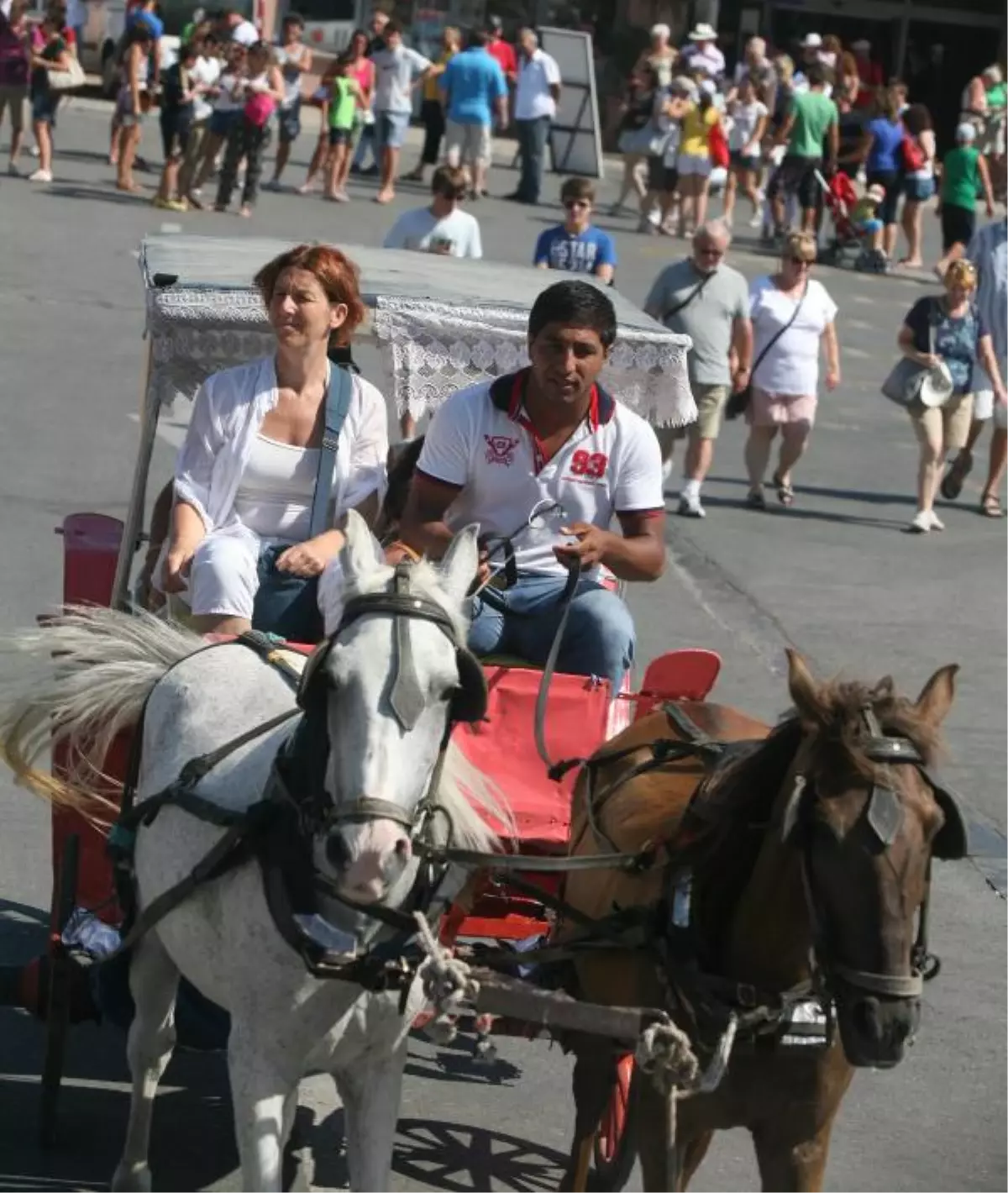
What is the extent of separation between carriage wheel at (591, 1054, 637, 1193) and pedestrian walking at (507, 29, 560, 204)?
79.1 feet

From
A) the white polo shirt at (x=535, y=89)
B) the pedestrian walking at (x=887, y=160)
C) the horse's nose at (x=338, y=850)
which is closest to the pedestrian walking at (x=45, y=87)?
the white polo shirt at (x=535, y=89)

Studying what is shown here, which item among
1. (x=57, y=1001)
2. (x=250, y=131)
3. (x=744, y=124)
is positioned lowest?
(x=57, y=1001)

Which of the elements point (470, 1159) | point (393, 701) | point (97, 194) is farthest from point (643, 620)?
point (97, 194)

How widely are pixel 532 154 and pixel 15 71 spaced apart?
6.89 metres

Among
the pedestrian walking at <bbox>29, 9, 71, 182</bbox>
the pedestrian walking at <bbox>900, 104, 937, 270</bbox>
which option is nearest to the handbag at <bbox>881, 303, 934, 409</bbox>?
the pedestrian walking at <bbox>900, 104, 937, 270</bbox>

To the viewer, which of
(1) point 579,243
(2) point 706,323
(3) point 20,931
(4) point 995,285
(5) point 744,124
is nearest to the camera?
(3) point 20,931

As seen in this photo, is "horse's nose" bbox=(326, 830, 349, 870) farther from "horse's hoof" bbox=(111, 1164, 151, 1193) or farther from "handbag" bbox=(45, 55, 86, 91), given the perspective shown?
"handbag" bbox=(45, 55, 86, 91)

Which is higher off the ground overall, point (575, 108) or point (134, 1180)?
point (575, 108)

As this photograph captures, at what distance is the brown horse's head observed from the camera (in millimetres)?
4199

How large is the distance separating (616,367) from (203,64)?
20067 millimetres

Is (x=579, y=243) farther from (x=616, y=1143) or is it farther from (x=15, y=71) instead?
(x=15, y=71)

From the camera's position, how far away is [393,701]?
437 cm

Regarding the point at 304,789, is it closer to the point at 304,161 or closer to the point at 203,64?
the point at 203,64

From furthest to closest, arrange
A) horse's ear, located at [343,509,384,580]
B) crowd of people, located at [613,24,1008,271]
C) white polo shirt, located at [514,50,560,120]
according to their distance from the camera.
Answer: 1. white polo shirt, located at [514,50,560,120]
2. crowd of people, located at [613,24,1008,271]
3. horse's ear, located at [343,509,384,580]
